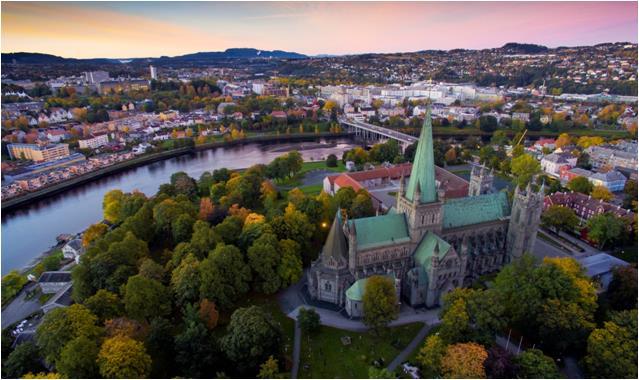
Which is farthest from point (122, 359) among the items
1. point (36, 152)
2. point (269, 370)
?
point (36, 152)

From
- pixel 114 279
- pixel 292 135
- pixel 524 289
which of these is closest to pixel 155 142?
pixel 292 135

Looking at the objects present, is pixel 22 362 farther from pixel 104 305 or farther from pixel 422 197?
pixel 422 197

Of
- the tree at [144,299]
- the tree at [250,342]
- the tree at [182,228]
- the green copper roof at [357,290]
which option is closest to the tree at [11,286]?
the tree at [182,228]

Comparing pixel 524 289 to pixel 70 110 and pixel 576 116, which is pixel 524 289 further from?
pixel 70 110

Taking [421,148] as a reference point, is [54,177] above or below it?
below

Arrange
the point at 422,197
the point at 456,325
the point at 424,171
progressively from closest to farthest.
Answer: the point at 456,325 → the point at 424,171 → the point at 422,197

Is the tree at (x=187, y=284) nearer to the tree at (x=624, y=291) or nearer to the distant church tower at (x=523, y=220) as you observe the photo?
the distant church tower at (x=523, y=220)
